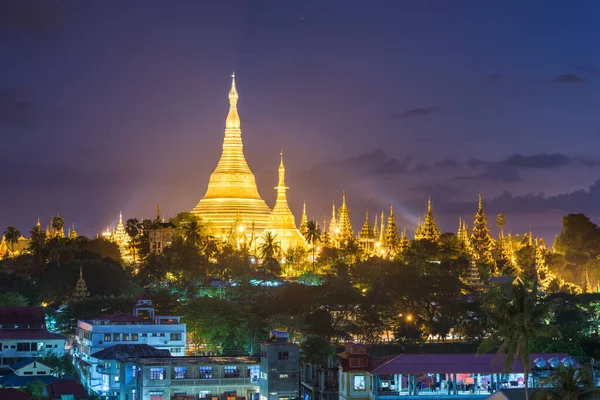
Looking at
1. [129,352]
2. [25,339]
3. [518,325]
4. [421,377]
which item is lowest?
[421,377]

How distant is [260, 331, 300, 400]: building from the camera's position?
8144 cm

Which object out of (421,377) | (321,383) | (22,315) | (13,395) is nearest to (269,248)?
(22,315)

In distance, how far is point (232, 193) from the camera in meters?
164

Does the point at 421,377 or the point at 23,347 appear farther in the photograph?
the point at 23,347

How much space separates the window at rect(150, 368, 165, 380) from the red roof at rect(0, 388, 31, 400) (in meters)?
7.61

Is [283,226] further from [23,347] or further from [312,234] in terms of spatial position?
[23,347]

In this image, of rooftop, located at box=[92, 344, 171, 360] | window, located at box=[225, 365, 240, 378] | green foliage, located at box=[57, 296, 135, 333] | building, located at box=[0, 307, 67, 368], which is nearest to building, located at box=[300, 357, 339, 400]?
window, located at box=[225, 365, 240, 378]

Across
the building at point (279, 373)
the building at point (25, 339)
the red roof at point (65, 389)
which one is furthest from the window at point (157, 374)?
the building at point (25, 339)

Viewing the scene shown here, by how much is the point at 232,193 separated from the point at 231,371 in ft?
269

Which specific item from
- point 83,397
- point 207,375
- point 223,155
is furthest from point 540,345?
point 223,155

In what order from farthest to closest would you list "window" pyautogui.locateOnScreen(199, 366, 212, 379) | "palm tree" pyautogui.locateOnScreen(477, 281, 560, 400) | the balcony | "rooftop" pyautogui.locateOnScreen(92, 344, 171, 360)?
1. "rooftop" pyautogui.locateOnScreen(92, 344, 171, 360)
2. the balcony
3. "window" pyautogui.locateOnScreen(199, 366, 212, 379)
4. "palm tree" pyautogui.locateOnScreen(477, 281, 560, 400)

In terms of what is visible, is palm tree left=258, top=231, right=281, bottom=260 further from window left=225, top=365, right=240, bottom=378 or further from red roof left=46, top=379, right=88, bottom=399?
window left=225, top=365, right=240, bottom=378

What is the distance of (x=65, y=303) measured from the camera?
118 meters

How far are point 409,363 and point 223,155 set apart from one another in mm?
92862
